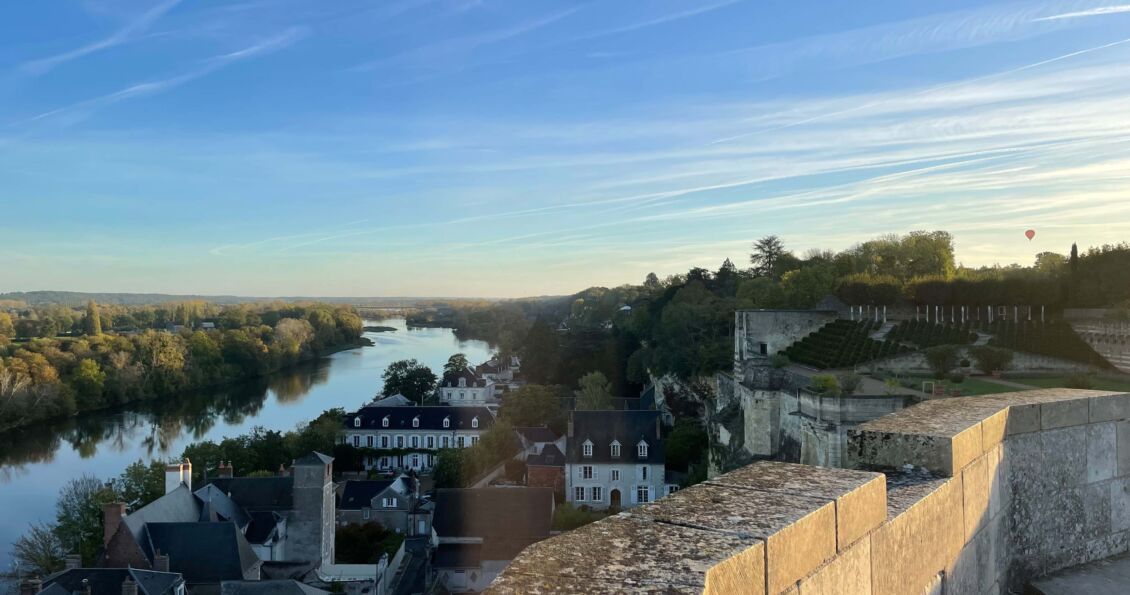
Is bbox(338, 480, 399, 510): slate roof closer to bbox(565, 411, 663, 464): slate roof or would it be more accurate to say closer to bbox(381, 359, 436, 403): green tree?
bbox(565, 411, 663, 464): slate roof

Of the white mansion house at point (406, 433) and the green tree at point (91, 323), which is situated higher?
the green tree at point (91, 323)

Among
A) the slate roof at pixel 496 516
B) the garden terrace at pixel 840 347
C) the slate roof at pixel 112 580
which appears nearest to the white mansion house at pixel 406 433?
the slate roof at pixel 496 516

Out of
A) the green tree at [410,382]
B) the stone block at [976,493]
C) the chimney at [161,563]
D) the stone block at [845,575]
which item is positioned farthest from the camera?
the green tree at [410,382]

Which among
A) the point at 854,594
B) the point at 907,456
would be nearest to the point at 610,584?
the point at 854,594

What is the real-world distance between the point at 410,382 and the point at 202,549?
36905mm

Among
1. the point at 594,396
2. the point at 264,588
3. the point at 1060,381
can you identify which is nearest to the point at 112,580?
the point at 264,588

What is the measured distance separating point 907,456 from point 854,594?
1362 mm

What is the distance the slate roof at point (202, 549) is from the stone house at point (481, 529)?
585cm

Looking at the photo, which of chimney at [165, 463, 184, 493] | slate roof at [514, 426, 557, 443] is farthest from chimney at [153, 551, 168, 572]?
slate roof at [514, 426, 557, 443]

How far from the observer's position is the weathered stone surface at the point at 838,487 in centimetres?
292

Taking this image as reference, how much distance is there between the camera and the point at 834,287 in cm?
3962

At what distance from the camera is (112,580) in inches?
695

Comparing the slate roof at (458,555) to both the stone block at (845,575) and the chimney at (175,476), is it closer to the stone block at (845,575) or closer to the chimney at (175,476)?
the chimney at (175,476)

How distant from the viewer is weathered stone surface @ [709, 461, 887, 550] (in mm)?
2920
